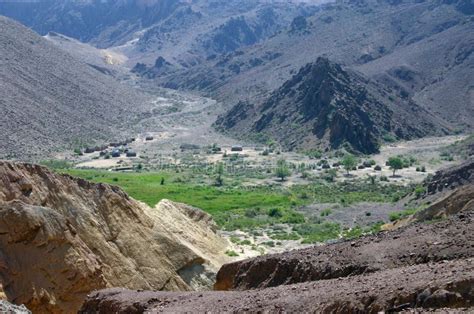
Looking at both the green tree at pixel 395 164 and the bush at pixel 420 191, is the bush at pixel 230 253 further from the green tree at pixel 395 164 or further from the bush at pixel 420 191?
the green tree at pixel 395 164

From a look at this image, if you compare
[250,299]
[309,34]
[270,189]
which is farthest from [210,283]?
[309,34]

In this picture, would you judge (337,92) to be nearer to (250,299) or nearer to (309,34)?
(309,34)

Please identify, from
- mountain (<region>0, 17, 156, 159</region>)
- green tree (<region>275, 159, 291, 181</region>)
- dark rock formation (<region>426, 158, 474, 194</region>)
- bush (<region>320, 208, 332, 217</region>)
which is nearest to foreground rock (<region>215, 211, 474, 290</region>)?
bush (<region>320, 208, 332, 217</region>)

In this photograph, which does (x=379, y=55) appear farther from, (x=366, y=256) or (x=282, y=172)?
(x=366, y=256)

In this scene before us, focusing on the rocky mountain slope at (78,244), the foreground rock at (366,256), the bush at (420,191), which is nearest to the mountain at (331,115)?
the bush at (420,191)

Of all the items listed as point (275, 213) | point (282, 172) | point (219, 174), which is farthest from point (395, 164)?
point (275, 213)
